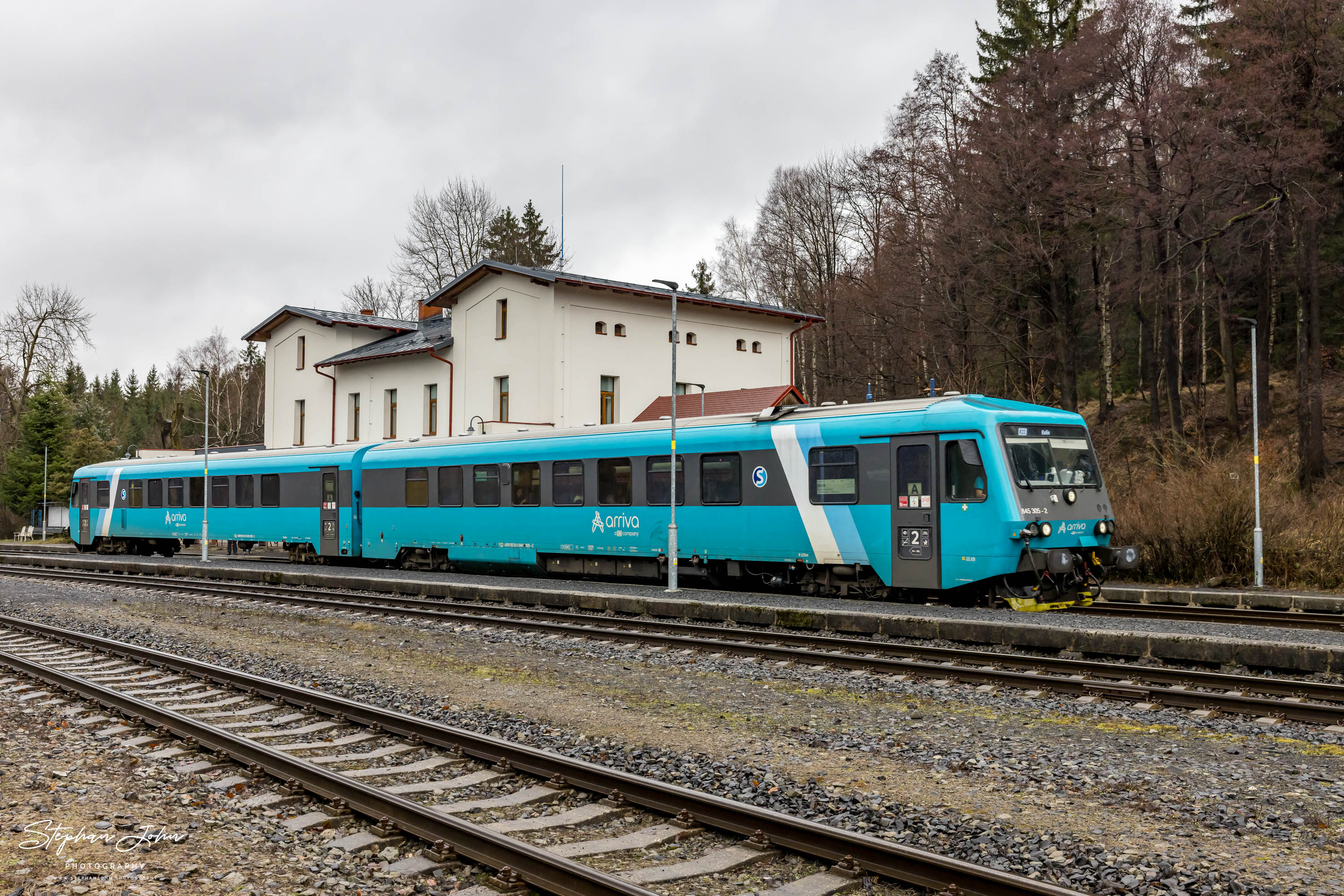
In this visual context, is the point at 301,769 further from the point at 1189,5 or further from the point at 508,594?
the point at 1189,5

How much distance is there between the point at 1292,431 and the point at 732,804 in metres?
35.5

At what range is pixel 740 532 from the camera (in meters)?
18.4

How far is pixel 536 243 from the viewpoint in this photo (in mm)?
62656

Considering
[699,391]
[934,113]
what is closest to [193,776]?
[699,391]

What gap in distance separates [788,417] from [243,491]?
701 inches

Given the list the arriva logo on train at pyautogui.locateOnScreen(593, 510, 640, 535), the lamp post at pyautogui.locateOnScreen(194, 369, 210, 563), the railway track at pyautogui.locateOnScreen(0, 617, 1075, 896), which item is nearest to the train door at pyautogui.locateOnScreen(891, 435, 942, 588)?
the arriva logo on train at pyautogui.locateOnScreen(593, 510, 640, 535)

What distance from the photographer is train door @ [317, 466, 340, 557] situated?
26594 mm

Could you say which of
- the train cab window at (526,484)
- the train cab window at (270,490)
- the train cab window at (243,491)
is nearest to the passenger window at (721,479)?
the train cab window at (526,484)

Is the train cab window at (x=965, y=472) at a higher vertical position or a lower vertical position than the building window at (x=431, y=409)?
lower

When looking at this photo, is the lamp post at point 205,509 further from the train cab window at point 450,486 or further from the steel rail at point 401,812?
the steel rail at point 401,812

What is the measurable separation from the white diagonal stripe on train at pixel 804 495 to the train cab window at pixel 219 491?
18612 millimetres

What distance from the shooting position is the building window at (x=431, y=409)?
1534 inches

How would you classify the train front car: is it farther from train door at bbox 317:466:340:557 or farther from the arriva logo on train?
train door at bbox 317:466:340:557

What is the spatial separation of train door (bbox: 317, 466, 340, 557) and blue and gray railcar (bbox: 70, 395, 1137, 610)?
51mm
